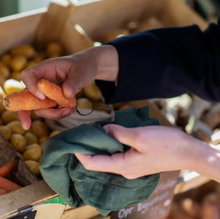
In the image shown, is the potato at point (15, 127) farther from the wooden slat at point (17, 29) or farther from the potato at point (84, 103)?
the wooden slat at point (17, 29)

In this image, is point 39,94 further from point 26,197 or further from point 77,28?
point 77,28

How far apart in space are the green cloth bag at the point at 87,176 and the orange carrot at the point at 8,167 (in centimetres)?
17

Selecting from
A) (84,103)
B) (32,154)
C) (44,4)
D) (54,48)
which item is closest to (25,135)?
(32,154)

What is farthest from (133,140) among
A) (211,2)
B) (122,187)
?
(211,2)

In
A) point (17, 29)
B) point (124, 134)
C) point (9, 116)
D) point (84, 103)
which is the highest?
point (17, 29)

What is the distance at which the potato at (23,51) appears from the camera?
1.31 m

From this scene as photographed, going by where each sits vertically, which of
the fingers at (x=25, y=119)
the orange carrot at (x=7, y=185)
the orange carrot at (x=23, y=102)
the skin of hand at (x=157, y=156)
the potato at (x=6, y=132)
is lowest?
the potato at (x=6, y=132)

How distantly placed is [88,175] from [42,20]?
0.94m

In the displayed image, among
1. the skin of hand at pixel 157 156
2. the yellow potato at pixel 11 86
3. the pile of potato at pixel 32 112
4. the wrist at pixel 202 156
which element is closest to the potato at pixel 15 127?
the pile of potato at pixel 32 112

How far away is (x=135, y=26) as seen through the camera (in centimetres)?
176

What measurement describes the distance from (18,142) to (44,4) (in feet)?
5.13

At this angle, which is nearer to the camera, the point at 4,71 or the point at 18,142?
the point at 18,142

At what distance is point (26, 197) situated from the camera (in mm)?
670

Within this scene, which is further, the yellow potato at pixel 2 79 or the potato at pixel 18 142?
the yellow potato at pixel 2 79
